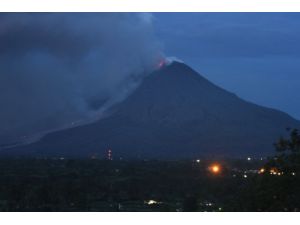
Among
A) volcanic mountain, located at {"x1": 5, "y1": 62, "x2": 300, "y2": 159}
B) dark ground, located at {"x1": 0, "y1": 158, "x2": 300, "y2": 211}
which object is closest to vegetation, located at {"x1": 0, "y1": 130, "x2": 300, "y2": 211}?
dark ground, located at {"x1": 0, "y1": 158, "x2": 300, "y2": 211}

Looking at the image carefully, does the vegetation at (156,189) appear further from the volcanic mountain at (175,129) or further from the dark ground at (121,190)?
the volcanic mountain at (175,129)

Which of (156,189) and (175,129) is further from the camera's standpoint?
(175,129)

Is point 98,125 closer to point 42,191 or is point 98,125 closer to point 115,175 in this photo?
point 115,175

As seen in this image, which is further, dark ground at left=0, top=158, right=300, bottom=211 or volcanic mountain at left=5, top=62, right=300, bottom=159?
volcanic mountain at left=5, top=62, right=300, bottom=159

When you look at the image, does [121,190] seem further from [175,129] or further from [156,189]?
[175,129]

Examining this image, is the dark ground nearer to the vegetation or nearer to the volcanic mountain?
the vegetation

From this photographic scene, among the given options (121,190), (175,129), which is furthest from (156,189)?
(175,129)

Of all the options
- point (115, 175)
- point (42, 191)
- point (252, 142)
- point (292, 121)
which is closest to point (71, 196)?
point (42, 191)

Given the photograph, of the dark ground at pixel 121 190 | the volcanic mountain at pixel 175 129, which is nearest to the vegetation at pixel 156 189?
the dark ground at pixel 121 190
